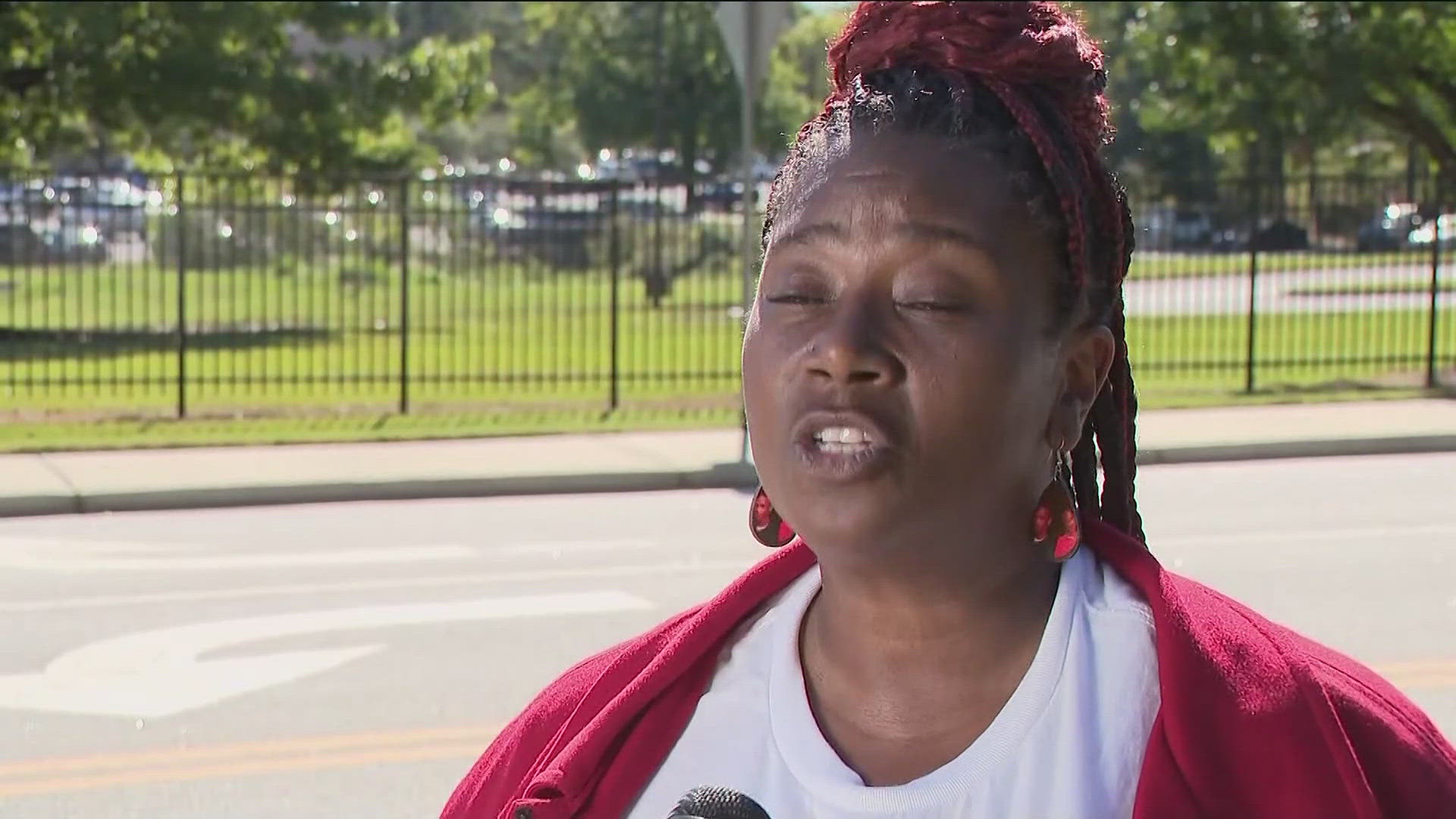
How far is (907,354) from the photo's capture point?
1.54 meters

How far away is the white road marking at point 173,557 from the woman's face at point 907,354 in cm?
805

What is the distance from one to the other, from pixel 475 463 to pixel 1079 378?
11.0 metres

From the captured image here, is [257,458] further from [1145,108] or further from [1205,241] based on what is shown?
[1145,108]

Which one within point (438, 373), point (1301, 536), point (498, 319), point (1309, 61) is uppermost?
point (1309, 61)

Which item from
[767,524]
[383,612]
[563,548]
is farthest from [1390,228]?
[767,524]

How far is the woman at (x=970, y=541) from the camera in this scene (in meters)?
1.53

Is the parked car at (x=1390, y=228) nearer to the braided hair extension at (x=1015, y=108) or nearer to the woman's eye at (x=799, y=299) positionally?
the braided hair extension at (x=1015, y=108)

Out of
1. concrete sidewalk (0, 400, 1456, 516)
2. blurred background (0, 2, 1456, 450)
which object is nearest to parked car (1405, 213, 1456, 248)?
blurred background (0, 2, 1456, 450)

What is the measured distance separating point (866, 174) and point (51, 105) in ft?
67.6

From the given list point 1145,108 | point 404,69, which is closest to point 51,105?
point 404,69

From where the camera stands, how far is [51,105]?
20.7 metres

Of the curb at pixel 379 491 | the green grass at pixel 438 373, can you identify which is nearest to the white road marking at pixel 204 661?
the curb at pixel 379 491

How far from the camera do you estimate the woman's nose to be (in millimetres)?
1532

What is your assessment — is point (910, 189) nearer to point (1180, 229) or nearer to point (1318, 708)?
point (1318, 708)
